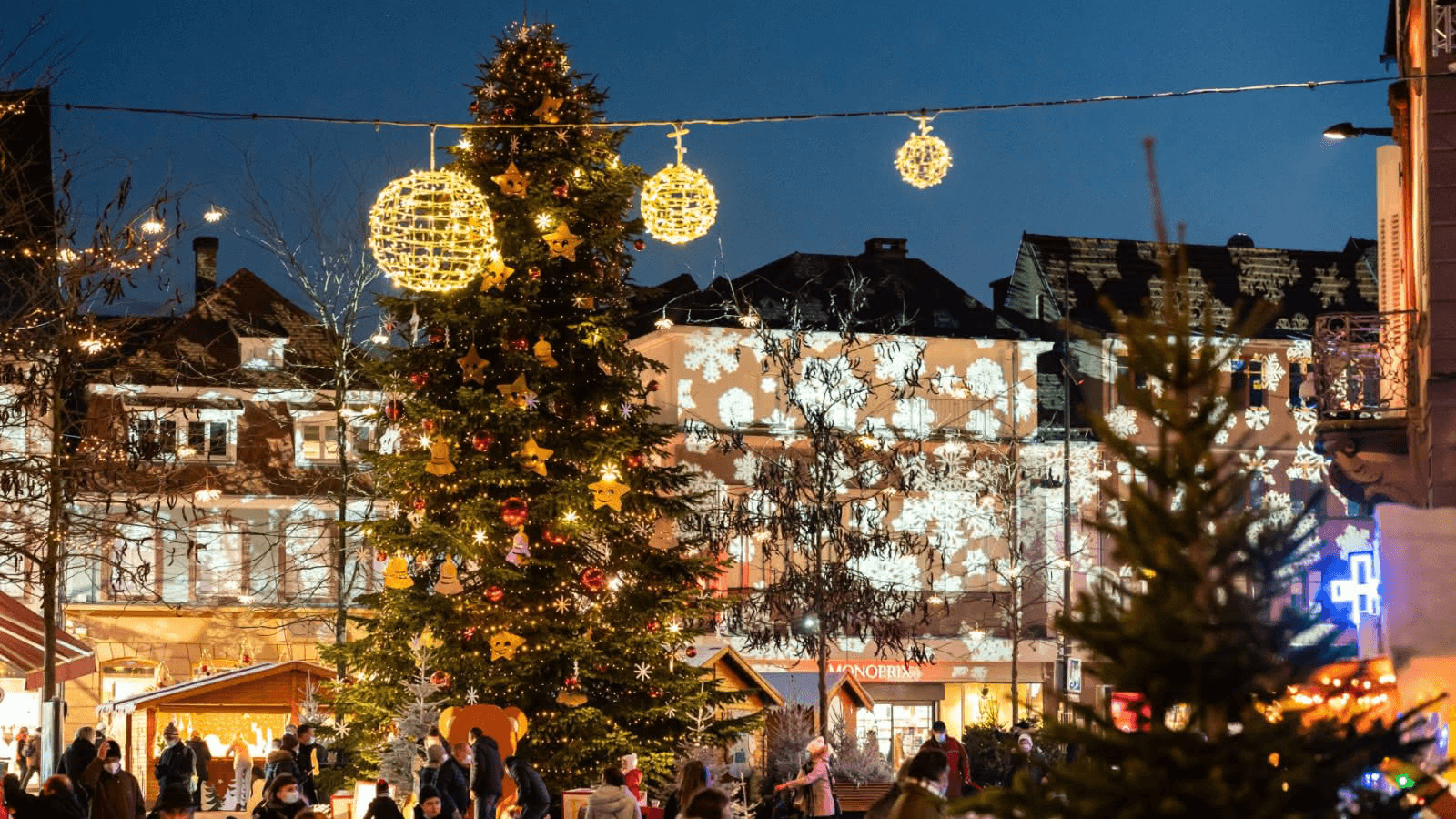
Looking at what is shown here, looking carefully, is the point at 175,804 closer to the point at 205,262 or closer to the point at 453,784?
the point at 453,784

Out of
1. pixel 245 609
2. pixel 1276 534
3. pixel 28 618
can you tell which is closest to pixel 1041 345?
pixel 245 609

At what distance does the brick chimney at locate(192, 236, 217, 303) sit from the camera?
5047cm

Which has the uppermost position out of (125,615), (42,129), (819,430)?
(42,129)

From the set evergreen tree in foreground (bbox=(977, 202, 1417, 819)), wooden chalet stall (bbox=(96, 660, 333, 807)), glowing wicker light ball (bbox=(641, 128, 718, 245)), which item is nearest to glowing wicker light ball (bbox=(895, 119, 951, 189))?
glowing wicker light ball (bbox=(641, 128, 718, 245))

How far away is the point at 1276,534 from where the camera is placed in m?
6.00

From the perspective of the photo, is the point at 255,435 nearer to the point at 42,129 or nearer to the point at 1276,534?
the point at 42,129

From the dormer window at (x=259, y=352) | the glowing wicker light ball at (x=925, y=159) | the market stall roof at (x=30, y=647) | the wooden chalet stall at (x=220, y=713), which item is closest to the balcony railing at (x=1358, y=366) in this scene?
the glowing wicker light ball at (x=925, y=159)

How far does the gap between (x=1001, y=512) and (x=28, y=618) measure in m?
21.0

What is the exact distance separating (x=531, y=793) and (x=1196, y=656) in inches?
458

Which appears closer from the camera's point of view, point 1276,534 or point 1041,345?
point 1276,534

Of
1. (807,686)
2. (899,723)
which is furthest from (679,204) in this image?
(899,723)

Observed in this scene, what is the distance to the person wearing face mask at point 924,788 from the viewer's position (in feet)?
29.5

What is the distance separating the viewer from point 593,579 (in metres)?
19.3

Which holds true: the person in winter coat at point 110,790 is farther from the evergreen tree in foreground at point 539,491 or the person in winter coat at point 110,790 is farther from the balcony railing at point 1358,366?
the balcony railing at point 1358,366
